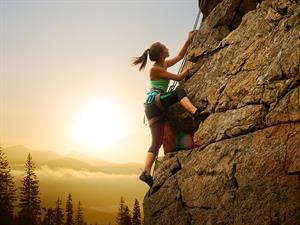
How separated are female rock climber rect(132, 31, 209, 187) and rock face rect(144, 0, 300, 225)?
15.9 inches

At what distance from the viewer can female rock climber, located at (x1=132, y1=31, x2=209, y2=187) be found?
35.6 ft

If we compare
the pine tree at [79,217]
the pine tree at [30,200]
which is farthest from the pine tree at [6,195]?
the pine tree at [79,217]

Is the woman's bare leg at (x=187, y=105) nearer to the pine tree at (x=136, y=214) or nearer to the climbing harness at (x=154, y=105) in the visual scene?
the climbing harness at (x=154, y=105)

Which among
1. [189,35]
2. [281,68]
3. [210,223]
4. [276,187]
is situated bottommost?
[210,223]

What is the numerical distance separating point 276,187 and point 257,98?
8.20ft

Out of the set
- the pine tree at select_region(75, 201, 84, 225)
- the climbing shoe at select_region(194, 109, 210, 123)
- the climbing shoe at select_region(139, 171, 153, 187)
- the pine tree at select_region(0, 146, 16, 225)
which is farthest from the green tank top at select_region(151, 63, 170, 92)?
the pine tree at select_region(75, 201, 84, 225)

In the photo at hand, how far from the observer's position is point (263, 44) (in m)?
9.20

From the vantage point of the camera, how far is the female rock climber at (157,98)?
10.9m

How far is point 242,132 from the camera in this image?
8.43 meters

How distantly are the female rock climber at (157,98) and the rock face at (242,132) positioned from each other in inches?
15.9

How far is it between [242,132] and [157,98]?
142 inches

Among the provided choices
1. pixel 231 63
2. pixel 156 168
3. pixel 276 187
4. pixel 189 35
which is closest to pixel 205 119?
pixel 231 63

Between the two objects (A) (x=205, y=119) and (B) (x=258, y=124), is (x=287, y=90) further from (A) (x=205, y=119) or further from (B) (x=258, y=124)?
(A) (x=205, y=119)

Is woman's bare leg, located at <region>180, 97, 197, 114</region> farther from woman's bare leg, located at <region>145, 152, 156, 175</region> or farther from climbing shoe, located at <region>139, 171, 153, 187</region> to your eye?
climbing shoe, located at <region>139, 171, 153, 187</region>
